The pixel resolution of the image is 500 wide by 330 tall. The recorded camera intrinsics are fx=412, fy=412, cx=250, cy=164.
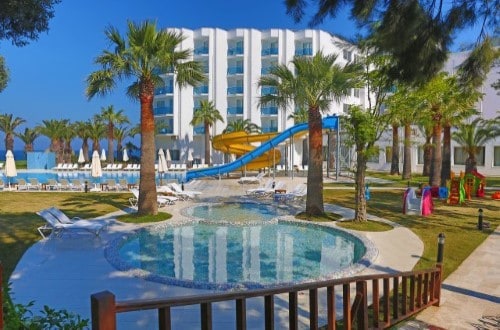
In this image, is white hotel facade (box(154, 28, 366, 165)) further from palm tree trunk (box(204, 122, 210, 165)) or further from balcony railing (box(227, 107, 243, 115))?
palm tree trunk (box(204, 122, 210, 165))

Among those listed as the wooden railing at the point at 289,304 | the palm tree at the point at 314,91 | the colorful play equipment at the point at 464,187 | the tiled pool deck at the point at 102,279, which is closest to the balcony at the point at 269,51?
the colorful play equipment at the point at 464,187

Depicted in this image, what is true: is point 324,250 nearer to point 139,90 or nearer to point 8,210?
point 139,90

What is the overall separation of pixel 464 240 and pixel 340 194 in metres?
11.0

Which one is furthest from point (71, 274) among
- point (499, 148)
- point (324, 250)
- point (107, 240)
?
point (499, 148)

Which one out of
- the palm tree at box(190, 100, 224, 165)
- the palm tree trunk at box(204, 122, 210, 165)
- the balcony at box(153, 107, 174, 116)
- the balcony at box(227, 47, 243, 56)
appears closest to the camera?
the palm tree at box(190, 100, 224, 165)

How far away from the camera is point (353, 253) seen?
34.1 feet

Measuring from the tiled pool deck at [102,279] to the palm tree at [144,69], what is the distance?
2587 millimetres

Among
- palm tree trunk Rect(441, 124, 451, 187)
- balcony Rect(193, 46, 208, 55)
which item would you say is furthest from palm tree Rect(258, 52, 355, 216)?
balcony Rect(193, 46, 208, 55)

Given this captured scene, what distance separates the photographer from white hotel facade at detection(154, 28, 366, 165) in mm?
49000

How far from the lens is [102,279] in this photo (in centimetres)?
767

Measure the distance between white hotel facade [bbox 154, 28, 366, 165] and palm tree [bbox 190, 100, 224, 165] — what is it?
2.79m

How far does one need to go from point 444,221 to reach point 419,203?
1979 millimetres

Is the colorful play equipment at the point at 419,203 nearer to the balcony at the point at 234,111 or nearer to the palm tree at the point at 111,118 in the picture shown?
the balcony at the point at 234,111

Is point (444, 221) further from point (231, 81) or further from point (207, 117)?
point (231, 81)
